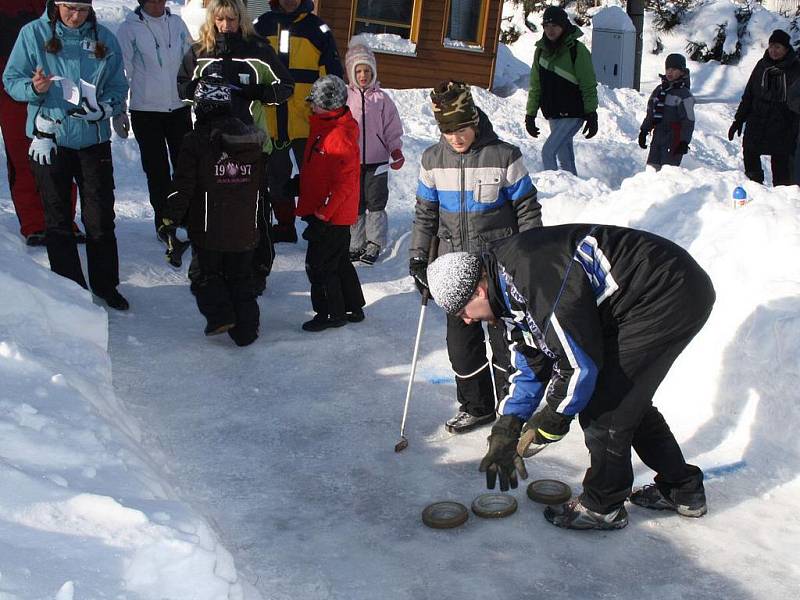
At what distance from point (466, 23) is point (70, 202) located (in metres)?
12.3

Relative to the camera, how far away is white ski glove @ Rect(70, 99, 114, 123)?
6.05m

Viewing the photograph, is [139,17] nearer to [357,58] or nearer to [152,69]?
[152,69]

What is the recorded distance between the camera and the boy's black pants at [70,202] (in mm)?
6125

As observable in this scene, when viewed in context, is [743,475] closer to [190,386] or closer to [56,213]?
[190,386]

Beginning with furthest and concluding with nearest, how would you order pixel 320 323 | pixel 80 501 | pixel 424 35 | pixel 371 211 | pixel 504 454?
1. pixel 424 35
2. pixel 371 211
3. pixel 320 323
4. pixel 504 454
5. pixel 80 501

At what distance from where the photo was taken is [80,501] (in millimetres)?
2943

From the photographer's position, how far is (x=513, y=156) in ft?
16.3

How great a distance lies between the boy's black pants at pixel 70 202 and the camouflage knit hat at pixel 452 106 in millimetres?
2571

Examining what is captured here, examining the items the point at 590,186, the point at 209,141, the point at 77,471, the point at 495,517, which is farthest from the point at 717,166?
the point at 77,471

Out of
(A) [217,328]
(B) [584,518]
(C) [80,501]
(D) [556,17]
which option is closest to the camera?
(C) [80,501]

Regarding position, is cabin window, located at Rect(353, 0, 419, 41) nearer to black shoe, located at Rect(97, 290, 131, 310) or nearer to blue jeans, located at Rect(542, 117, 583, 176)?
blue jeans, located at Rect(542, 117, 583, 176)

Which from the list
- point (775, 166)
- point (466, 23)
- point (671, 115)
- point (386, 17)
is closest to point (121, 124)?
point (671, 115)

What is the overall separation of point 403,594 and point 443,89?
2.45m

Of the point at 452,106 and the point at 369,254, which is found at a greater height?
the point at 452,106
